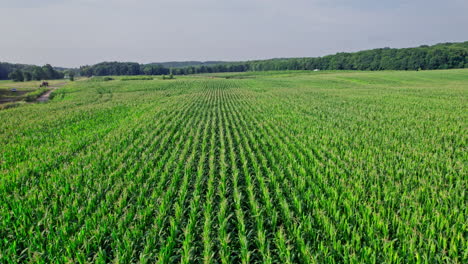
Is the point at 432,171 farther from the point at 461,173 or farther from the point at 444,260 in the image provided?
the point at 444,260

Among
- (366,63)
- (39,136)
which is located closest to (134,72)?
(366,63)

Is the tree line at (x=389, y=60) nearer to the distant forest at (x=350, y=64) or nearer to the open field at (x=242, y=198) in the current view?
the distant forest at (x=350, y=64)

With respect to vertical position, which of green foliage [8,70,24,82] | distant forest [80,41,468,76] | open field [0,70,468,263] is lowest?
open field [0,70,468,263]

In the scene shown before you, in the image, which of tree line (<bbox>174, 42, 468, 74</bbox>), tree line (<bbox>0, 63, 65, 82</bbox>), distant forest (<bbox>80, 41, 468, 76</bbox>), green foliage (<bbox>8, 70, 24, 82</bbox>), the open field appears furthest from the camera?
tree line (<bbox>0, 63, 65, 82</bbox>)

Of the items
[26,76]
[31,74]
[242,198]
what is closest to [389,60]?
[242,198]

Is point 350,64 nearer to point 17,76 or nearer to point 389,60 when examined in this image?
point 389,60

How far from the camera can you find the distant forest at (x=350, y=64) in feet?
333

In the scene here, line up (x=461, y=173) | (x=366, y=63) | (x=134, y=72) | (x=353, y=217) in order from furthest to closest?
1. (x=134, y=72)
2. (x=366, y=63)
3. (x=461, y=173)
4. (x=353, y=217)

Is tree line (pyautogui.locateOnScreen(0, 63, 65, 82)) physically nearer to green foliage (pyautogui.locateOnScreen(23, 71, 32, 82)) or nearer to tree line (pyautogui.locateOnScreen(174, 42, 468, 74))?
green foliage (pyautogui.locateOnScreen(23, 71, 32, 82))

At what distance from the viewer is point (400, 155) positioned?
930 centimetres

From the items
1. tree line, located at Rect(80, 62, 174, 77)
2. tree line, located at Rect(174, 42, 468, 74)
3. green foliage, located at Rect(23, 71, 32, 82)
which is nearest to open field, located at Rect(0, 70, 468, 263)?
tree line, located at Rect(174, 42, 468, 74)

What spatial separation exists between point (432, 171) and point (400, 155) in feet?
5.87

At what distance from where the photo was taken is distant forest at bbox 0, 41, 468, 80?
102 m

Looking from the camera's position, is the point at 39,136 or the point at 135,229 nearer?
the point at 135,229
